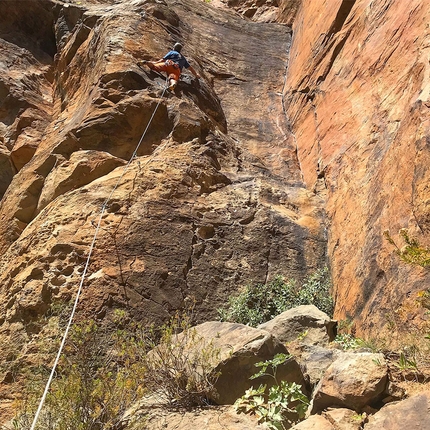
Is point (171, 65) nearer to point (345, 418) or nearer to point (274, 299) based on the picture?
point (274, 299)

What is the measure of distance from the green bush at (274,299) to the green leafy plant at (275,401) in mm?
2238

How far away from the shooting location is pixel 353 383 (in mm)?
3668

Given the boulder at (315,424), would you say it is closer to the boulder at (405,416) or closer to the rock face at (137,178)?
the boulder at (405,416)

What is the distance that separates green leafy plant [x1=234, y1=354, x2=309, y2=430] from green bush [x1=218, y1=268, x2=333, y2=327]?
88.1 inches

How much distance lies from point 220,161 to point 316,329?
4.22 metres

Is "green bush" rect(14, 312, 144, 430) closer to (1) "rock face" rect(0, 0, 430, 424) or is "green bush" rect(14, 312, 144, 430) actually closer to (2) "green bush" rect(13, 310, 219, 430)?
(2) "green bush" rect(13, 310, 219, 430)

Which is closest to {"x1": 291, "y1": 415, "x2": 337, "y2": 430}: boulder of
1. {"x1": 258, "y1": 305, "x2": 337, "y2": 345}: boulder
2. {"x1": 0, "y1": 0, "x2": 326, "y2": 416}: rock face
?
{"x1": 258, "y1": 305, "x2": 337, "y2": 345}: boulder

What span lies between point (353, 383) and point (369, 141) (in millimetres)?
4796

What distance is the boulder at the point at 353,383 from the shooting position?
3.62 m

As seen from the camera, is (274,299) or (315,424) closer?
(315,424)

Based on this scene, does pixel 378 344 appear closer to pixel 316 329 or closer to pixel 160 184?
pixel 316 329

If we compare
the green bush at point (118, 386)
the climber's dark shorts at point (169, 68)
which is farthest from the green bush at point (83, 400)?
the climber's dark shorts at point (169, 68)

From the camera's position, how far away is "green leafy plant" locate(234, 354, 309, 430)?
3.98 metres

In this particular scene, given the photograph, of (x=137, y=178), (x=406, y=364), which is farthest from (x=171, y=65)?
(x=406, y=364)
